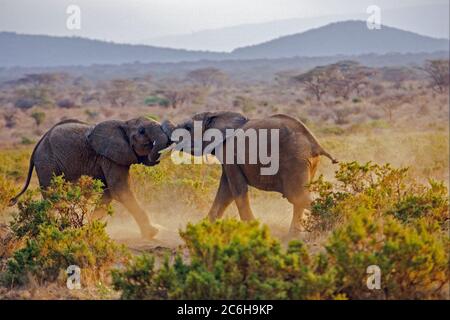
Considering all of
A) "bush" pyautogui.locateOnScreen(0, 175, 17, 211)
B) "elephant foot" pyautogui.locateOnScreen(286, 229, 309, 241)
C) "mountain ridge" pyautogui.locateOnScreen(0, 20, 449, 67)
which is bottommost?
"elephant foot" pyautogui.locateOnScreen(286, 229, 309, 241)

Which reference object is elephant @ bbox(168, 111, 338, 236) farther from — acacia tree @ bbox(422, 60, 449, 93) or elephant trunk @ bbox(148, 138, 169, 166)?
acacia tree @ bbox(422, 60, 449, 93)

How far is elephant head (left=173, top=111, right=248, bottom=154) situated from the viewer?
994cm

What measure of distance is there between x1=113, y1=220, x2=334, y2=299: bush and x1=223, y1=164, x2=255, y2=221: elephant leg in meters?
3.45

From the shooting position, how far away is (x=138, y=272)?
20.0 feet

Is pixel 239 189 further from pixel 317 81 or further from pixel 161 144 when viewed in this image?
pixel 317 81

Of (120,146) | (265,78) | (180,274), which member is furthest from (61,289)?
(265,78)

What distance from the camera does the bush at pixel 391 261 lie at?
5797 millimetres

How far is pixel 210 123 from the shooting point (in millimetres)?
10062

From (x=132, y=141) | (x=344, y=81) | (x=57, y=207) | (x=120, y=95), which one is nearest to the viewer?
(x=57, y=207)

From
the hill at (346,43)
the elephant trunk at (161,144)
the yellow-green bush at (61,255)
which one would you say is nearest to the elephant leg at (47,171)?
the elephant trunk at (161,144)

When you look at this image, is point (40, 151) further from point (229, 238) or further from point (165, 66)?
point (165, 66)

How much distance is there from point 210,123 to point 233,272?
179 inches

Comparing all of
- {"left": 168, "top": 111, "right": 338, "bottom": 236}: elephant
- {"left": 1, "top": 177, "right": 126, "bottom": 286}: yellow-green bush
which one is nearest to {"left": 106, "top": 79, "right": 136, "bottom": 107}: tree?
{"left": 168, "top": 111, "right": 338, "bottom": 236}: elephant

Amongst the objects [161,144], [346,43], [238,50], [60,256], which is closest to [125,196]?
[161,144]
